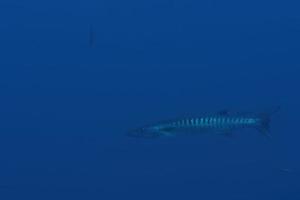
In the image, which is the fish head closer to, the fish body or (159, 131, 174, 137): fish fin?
the fish body

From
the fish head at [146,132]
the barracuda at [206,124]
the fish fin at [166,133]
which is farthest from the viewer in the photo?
the fish head at [146,132]

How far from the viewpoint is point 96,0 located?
51.8 ft

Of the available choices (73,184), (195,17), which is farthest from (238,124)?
(73,184)

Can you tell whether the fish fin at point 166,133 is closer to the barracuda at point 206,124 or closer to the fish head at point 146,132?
Answer: the barracuda at point 206,124

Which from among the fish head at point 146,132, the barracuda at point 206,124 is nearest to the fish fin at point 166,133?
the barracuda at point 206,124

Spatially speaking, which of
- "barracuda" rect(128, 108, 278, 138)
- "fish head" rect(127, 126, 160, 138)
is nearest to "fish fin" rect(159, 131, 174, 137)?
"barracuda" rect(128, 108, 278, 138)

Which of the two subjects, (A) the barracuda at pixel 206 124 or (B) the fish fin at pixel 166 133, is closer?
(A) the barracuda at pixel 206 124

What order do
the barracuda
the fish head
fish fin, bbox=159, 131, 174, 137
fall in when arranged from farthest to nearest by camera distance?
1. the fish head
2. fish fin, bbox=159, 131, 174, 137
3. the barracuda

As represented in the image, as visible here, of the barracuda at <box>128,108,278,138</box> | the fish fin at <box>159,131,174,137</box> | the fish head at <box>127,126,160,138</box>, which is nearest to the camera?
the barracuda at <box>128,108,278,138</box>

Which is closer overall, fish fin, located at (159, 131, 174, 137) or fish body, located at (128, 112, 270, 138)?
fish body, located at (128, 112, 270, 138)

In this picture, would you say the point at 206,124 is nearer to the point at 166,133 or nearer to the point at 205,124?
the point at 205,124

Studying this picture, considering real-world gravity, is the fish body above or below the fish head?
below

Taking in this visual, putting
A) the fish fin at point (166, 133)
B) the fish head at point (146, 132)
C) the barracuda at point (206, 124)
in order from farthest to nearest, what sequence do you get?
the fish head at point (146, 132) → the fish fin at point (166, 133) → the barracuda at point (206, 124)

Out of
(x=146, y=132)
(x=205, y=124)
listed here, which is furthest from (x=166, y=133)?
(x=205, y=124)
